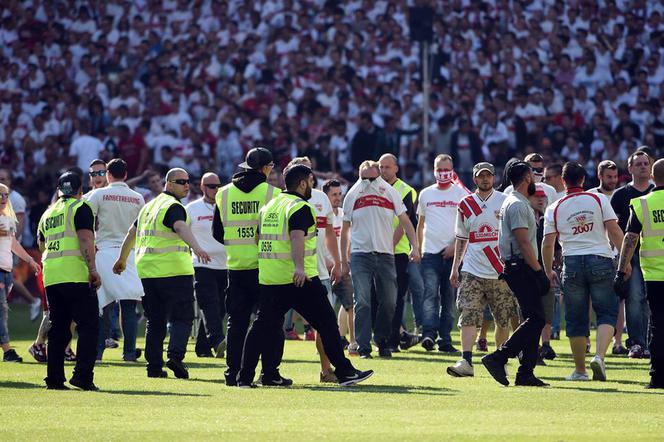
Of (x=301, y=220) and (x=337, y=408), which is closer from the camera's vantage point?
(x=337, y=408)

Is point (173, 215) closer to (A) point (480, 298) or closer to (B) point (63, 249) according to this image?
(B) point (63, 249)

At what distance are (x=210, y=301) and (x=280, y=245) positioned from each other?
172 inches

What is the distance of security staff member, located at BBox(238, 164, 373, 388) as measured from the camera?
13.0 meters

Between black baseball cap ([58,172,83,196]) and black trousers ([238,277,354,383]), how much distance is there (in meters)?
2.06

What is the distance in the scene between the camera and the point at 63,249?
13266 millimetres

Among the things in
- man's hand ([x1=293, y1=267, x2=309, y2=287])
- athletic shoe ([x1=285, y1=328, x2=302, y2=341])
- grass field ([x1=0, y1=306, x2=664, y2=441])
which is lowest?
grass field ([x1=0, y1=306, x2=664, y2=441])

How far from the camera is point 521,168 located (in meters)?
13.2

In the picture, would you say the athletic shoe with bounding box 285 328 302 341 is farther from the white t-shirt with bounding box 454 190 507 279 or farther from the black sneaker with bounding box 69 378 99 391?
the black sneaker with bounding box 69 378 99 391

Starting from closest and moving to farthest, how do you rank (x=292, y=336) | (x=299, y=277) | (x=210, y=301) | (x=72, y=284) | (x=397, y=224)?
(x=299, y=277)
(x=72, y=284)
(x=210, y=301)
(x=397, y=224)
(x=292, y=336)

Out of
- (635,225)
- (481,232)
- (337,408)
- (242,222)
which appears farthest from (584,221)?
(337,408)

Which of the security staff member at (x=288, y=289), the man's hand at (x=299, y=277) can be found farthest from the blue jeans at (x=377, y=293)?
the man's hand at (x=299, y=277)

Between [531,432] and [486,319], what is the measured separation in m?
8.37

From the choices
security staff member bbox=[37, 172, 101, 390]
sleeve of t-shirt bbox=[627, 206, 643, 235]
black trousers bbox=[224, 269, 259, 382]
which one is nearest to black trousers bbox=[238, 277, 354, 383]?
black trousers bbox=[224, 269, 259, 382]

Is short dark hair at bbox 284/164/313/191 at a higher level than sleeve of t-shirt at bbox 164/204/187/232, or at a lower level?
higher
